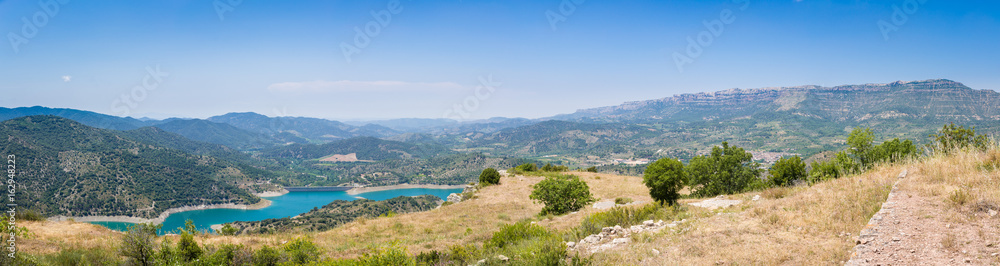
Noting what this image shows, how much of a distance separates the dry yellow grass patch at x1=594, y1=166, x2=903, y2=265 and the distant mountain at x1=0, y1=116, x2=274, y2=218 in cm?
13268

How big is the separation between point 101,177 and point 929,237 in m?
Answer: 201

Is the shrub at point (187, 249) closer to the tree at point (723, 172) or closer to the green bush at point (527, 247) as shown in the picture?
the green bush at point (527, 247)

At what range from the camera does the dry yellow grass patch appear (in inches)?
284

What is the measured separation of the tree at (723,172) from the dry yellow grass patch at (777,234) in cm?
1066

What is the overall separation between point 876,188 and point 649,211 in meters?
6.00

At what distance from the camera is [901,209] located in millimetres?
7809

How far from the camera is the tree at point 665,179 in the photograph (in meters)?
17.7

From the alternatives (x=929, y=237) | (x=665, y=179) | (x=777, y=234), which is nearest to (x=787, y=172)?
(x=665, y=179)

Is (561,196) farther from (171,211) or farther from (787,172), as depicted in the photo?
(171,211)

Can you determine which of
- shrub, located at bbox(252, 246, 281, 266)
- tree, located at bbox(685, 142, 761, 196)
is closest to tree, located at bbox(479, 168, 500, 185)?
tree, located at bbox(685, 142, 761, 196)

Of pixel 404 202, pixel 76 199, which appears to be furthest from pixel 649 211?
pixel 76 199

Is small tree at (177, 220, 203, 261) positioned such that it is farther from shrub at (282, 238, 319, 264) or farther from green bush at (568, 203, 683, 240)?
green bush at (568, 203, 683, 240)

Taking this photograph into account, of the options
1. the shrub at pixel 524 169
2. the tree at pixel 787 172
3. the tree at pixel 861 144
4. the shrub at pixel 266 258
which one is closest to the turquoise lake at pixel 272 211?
the shrub at pixel 524 169

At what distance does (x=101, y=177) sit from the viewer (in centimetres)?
13625
